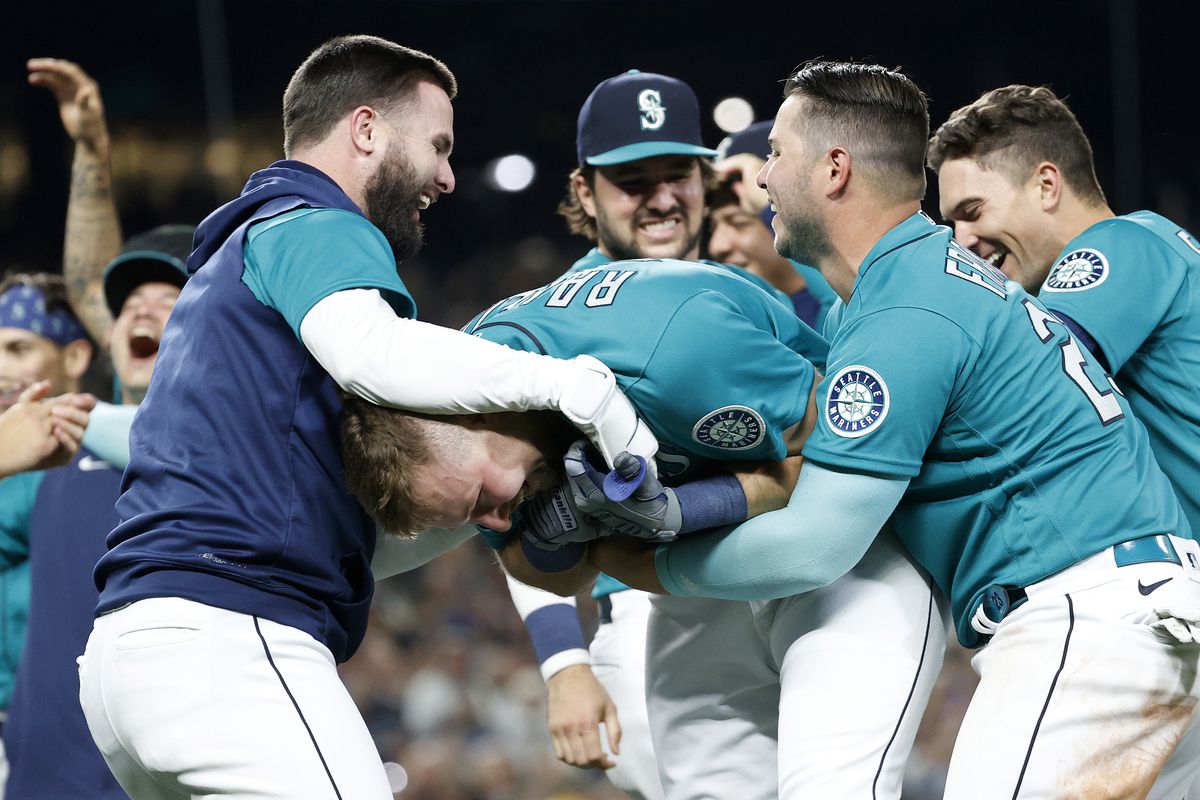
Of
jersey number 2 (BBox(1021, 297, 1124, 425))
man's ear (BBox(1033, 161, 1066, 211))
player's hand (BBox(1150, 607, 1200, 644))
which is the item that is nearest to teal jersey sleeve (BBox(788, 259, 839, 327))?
man's ear (BBox(1033, 161, 1066, 211))

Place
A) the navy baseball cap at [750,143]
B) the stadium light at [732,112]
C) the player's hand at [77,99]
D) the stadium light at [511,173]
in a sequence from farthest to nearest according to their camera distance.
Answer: the stadium light at [511,173]
the stadium light at [732,112]
the navy baseball cap at [750,143]
the player's hand at [77,99]

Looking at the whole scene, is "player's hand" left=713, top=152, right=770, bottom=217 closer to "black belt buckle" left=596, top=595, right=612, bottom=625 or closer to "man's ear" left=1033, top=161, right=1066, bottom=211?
"man's ear" left=1033, top=161, right=1066, bottom=211

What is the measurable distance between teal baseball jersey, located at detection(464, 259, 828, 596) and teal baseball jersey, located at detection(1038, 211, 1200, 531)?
2.61 ft

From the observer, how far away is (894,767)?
2457 mm

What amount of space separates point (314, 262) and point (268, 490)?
41 centimetres

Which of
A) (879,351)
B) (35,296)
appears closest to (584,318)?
(879,351)

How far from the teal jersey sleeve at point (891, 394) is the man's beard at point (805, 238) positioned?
41 cm

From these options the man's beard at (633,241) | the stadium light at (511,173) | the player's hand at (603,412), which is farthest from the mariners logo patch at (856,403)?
the stadium light at (511,173)

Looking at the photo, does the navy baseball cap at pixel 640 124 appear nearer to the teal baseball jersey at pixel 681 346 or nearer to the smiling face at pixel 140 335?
the smiling face at pixel 140 335

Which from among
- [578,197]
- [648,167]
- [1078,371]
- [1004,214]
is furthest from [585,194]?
[1078,371]

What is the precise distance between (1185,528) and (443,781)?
19.3 ft

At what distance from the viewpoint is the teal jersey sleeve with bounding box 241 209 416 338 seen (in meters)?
2.17

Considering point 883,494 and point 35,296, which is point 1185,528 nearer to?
point 883,494

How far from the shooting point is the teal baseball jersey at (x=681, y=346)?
89.1 inches
